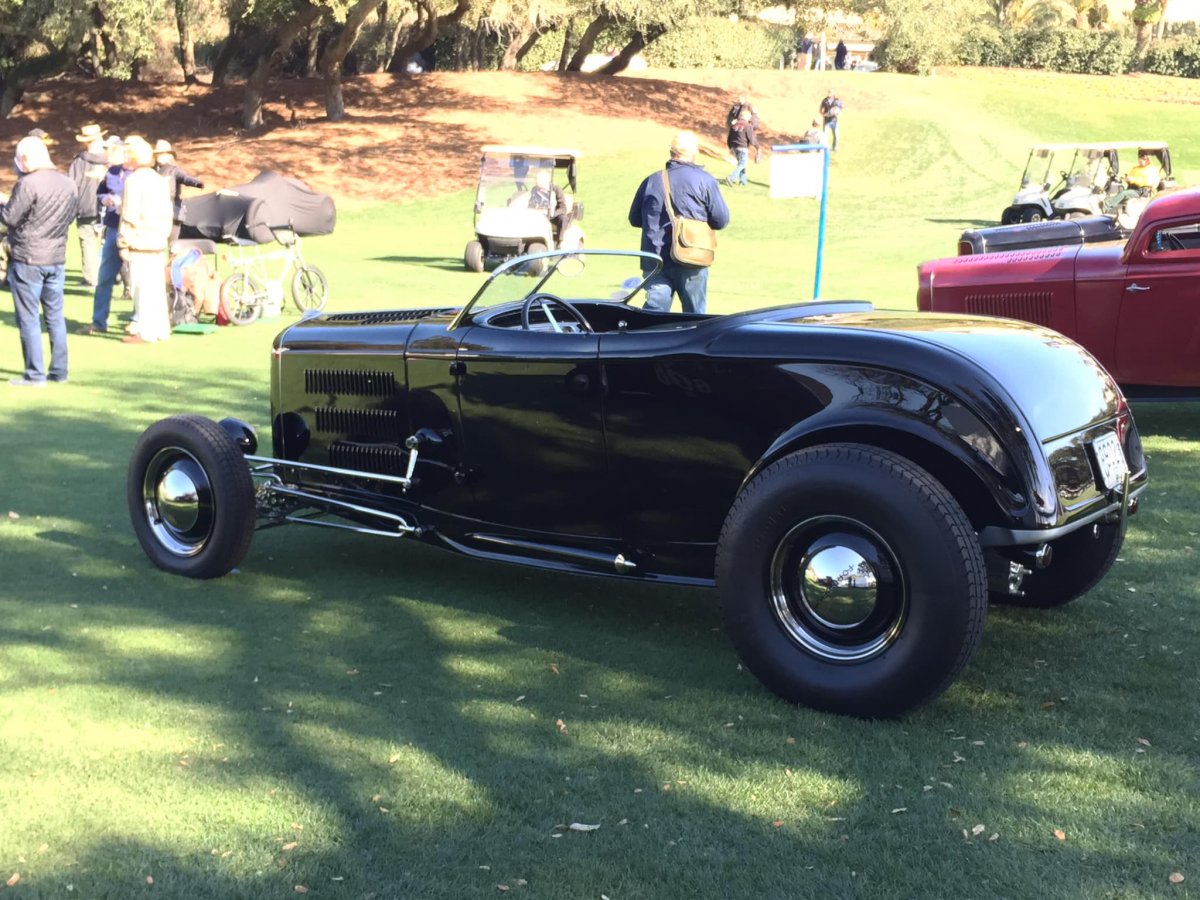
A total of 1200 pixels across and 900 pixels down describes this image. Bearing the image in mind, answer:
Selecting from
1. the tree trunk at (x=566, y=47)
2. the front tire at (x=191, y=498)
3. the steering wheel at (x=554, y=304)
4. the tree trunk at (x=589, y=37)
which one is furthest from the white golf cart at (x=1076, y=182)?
the tree trunk at (x=566, y=47)

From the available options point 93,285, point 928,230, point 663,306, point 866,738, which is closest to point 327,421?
point 663,306

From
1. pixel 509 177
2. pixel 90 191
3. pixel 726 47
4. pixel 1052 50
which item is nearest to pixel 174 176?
pixel 90 191

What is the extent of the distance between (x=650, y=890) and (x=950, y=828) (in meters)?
0.88

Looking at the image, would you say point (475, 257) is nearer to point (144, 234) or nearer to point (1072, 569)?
point (144, 234)

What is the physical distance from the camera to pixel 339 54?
117 ft

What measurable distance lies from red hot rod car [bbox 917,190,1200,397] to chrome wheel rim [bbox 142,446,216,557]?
5746 millimetres

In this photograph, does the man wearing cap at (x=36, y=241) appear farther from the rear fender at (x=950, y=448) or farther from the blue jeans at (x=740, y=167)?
the blue jeans at (x=740, y=167)

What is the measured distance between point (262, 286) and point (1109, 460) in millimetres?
12114

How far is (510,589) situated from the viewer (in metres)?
6.00

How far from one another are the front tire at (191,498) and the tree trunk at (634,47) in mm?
35885

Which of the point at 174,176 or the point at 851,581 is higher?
the point at 174,176

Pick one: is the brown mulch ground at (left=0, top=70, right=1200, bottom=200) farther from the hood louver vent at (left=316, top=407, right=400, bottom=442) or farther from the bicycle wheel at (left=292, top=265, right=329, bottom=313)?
the hood louver vent at (left=316, top=407, right=400, bottom=442)

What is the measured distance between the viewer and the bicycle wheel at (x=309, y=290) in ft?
51.4

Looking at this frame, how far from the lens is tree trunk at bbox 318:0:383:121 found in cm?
3238
